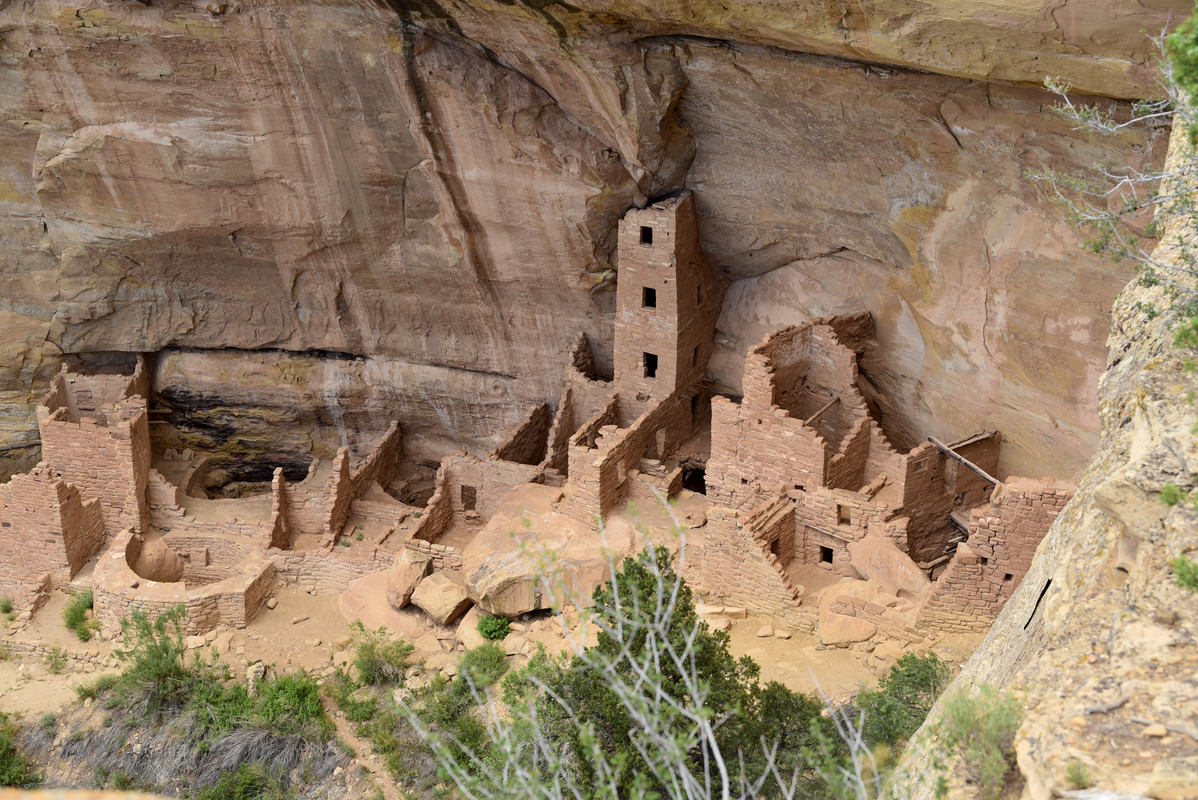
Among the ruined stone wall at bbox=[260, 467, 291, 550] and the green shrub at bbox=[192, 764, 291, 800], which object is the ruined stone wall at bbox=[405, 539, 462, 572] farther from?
the green shrub at bbox=[192, 764, 291, 800]

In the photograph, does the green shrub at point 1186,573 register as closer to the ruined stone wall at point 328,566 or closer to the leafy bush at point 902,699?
the leafy bush at point 902,699

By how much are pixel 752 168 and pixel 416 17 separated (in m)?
5.07

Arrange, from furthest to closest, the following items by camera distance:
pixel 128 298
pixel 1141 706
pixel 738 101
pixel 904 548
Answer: pixel 128 298
pixel 738 101
pixel 904 548
pixel 1141 706

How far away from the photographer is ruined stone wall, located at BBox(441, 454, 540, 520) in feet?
60.5

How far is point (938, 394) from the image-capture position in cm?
1722

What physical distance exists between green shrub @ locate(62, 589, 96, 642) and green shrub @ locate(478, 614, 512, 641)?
5894mm

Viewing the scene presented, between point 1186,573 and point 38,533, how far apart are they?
53.9ft

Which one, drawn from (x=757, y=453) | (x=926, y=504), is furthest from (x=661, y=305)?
(x=926, y=504)

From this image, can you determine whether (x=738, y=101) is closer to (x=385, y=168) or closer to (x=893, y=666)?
(x=385, y=168)

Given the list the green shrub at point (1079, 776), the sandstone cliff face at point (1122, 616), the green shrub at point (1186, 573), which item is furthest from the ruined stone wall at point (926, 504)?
the green shrub at point (1079, 776)

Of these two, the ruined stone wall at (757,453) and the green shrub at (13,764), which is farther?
the ruined stone wall at (757,453)

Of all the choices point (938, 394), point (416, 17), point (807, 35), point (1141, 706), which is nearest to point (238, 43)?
point (416, 17)

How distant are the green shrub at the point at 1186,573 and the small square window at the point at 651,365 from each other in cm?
1278

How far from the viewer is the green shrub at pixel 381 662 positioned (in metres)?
15.8
